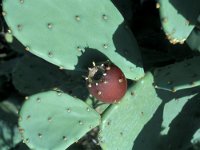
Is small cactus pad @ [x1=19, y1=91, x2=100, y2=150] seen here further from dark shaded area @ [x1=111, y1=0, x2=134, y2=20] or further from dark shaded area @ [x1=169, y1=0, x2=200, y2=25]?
dark shaded area @ [x1=111, y1=0, x2=134, y2=20]

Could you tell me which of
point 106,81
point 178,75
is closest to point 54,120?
point 106,81

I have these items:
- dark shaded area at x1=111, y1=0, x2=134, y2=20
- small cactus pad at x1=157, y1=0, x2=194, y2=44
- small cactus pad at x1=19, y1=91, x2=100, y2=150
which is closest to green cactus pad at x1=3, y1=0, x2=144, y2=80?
small cactus pad at x1=19, y1=91, x2=100, y2=150

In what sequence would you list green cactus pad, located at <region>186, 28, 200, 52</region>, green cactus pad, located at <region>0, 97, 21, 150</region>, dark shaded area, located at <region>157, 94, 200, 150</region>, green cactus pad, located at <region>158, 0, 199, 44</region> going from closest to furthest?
green cactus pad, located at <region>158, 0, 199, 44</region> < green cactus pad, located at <region>186, 28, 200, 52</region> < dark shaded area, located at <region>157, 94, 200, 150</region> < green cactus pad, located at <region>0, 97, 21, 150</region>

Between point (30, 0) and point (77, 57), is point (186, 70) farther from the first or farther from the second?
point (30, 0)

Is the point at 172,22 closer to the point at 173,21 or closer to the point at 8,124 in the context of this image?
the point at 173,21

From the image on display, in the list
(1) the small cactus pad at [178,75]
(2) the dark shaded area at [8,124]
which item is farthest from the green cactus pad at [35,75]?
(1) the small cactus pad at [178,75]

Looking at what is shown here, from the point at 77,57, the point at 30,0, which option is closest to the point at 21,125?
the point at 77,57
